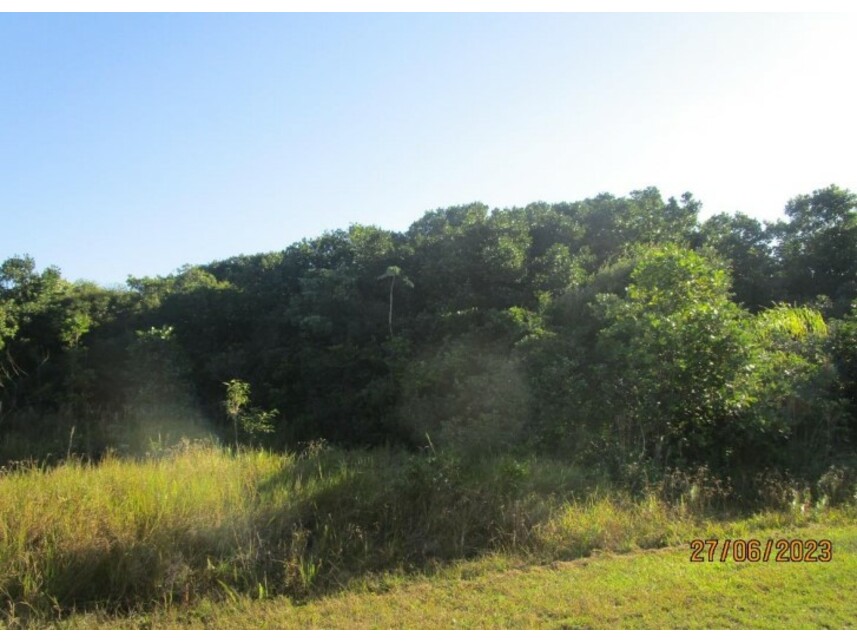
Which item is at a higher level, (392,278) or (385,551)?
(392,278)

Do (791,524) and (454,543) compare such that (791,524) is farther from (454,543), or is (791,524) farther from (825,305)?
(825,305)

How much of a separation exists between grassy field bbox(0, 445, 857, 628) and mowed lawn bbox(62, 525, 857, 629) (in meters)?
0.02

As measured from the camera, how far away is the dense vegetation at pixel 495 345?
903 centimetres

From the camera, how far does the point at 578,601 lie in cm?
471

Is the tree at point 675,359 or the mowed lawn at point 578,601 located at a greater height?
the tree at point 675,359

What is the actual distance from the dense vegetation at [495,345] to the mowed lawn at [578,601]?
2.73 metres

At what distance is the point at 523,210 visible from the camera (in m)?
18.8

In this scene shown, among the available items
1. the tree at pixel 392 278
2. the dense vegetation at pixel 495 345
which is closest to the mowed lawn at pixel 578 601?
the dense vegetation at pixel 495 345

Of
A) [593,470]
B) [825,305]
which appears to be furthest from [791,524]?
[825,305]

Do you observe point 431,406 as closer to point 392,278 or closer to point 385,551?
point 392,278

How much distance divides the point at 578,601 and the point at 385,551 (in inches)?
86.7

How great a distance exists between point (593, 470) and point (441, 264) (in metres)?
9.28
